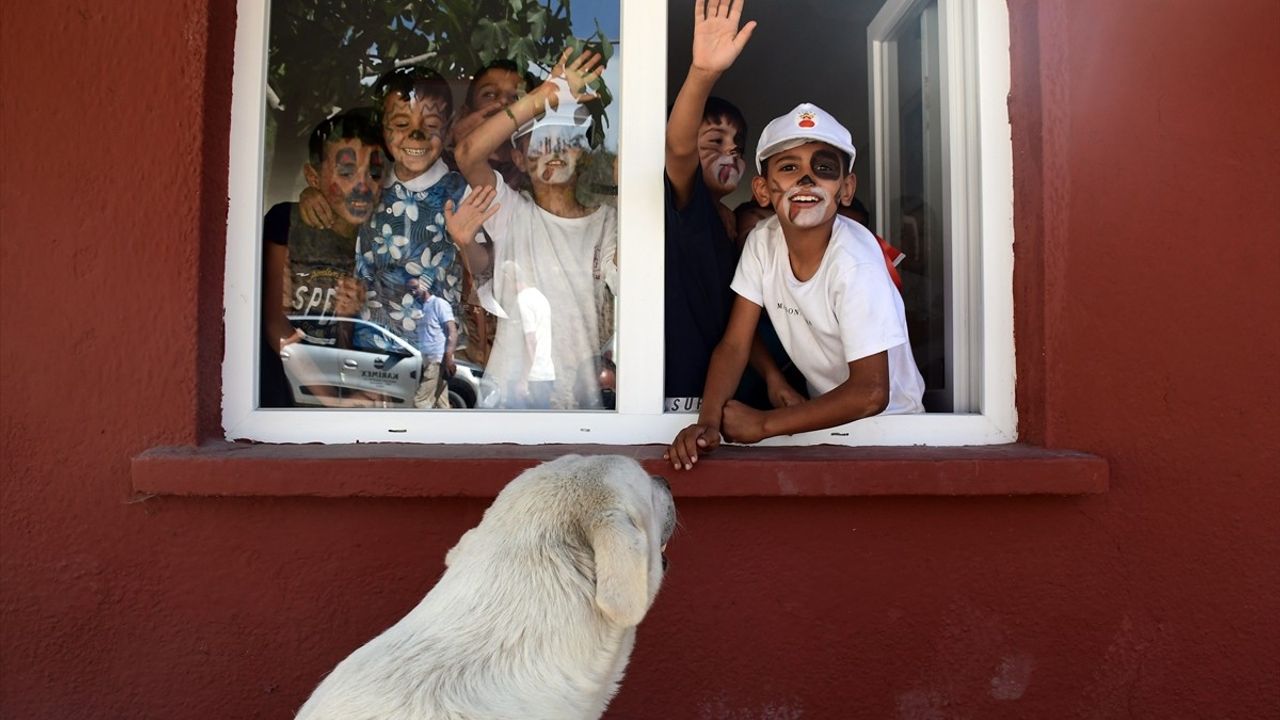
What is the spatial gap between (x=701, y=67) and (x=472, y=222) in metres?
1.10

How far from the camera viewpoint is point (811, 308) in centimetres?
312

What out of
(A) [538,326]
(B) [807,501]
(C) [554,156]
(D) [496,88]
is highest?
(D) [496,88]

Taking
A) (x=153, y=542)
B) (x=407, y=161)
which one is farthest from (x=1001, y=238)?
(x=153, y=542)

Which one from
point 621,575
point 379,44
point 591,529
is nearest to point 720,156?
point 379,44

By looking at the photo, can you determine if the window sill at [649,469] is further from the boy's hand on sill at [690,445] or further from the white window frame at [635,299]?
the white window frame at [635,299]

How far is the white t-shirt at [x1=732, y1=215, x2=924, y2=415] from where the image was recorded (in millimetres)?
2926

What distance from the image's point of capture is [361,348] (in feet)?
11.2

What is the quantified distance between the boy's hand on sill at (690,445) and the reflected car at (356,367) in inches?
33.6

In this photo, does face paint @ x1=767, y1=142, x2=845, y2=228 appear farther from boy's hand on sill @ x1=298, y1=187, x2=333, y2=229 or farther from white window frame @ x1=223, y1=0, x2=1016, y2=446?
boy's hand on sill @ x1=298, y1=187, x2=333, y2=229

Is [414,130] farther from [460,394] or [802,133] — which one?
[802,133]

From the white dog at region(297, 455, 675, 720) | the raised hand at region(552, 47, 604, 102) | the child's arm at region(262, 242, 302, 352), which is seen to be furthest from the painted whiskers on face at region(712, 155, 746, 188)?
the white dog at region(297, 455, 675, 720)

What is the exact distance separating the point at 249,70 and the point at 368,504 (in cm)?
143

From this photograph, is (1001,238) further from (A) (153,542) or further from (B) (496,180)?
(A) (153,542)

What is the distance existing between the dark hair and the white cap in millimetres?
939
